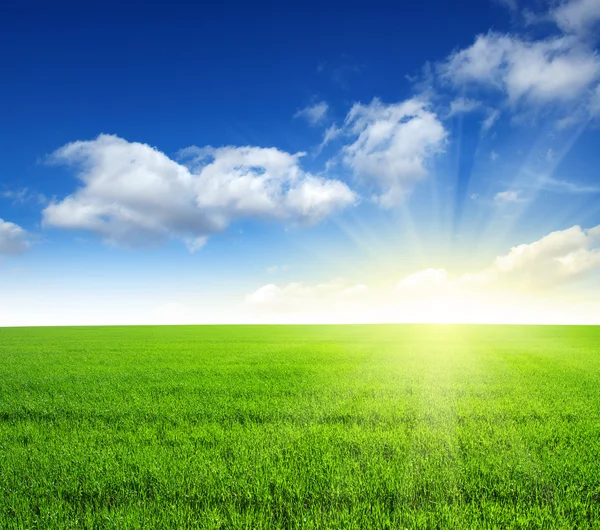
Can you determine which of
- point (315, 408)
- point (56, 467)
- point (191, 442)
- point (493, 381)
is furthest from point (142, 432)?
point (493, 381)

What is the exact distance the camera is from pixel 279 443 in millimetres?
7668

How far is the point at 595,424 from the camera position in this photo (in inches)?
365

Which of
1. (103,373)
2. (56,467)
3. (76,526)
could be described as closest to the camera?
(76,526)

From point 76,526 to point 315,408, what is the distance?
259 inches

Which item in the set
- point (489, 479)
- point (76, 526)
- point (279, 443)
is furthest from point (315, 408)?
point (76, 526)

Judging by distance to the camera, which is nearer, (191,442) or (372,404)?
(191,442)

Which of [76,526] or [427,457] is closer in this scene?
[76,526]

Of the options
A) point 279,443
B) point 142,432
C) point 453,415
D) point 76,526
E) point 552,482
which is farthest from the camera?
point 453,415

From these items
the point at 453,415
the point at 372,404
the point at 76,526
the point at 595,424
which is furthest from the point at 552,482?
the point at 76,526

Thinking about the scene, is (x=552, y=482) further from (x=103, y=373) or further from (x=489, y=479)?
(x=103, y=373)

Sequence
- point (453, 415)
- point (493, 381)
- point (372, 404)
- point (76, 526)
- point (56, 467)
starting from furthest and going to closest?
1. point (493, 381)
2. point (372, 404)
3. point (453, 415)
4. point (56, 467)
5. point (76, 526)

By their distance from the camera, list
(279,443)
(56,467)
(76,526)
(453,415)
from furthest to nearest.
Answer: (453,415)
(279,443)
(56,467)
(76,526)

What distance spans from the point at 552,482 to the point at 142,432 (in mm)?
8040

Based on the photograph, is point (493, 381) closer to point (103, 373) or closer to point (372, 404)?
point (372, 404)
